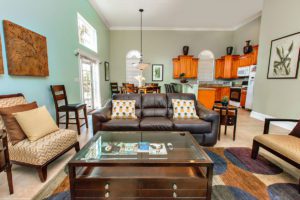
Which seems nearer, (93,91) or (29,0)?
(29,0)

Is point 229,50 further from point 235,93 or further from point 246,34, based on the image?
point 235,93

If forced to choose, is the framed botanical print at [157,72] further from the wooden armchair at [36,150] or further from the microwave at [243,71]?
the wooden armchair at [36,150]

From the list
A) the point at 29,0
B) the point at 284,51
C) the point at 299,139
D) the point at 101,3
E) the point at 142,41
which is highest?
the point at 101,3

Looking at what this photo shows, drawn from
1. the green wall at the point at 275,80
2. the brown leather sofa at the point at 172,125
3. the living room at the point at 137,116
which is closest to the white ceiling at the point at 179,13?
the living room at the point at 137,116


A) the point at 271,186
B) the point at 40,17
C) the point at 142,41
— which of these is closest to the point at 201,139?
the point at 271,186

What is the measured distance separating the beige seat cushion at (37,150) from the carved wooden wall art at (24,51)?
43.0 inches

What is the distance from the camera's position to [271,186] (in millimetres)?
1629

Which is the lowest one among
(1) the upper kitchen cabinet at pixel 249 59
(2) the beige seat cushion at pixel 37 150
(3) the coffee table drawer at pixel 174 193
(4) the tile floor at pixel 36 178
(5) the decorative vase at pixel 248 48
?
(4) the tile floor at pixel 36 178

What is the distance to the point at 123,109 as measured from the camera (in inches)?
113

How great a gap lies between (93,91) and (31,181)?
4015mm

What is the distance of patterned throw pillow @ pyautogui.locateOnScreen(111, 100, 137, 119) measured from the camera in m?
2.82

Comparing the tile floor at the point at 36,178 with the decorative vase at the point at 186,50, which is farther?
the decorative vase at the point at 186,50

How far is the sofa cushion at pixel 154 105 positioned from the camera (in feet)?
9.89

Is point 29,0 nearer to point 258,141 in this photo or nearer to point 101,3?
point 101,3
